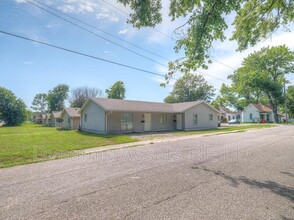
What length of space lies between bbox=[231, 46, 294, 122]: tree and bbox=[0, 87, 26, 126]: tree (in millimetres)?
57800

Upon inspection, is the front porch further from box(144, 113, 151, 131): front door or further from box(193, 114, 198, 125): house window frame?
box(144, 113, 151, 131): front door

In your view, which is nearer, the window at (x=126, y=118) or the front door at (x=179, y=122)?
the window at (x=126, y=118)

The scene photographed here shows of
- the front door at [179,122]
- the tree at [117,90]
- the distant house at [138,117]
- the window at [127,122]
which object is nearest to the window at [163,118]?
the distant house at [138,117]

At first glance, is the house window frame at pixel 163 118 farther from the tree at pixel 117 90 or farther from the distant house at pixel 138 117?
the tree at pixel 117 90

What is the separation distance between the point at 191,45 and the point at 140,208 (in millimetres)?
6156

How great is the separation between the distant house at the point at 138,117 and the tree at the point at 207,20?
37.0ft

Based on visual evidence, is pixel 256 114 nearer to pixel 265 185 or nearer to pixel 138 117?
pixel 138 117

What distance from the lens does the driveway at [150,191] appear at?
2966 millimetres

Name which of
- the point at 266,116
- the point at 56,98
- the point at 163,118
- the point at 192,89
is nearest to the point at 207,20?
the point at 163,118

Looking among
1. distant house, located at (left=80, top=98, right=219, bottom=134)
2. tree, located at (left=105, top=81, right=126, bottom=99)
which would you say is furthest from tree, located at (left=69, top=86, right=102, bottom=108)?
distant house, located at (left=80, top=98, right=219, bottom=134)

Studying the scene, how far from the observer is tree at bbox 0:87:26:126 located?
45.5 meters

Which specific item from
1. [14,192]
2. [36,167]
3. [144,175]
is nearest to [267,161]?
[144,175]

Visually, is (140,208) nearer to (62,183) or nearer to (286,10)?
(62,183)

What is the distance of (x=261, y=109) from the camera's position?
46.5 m
